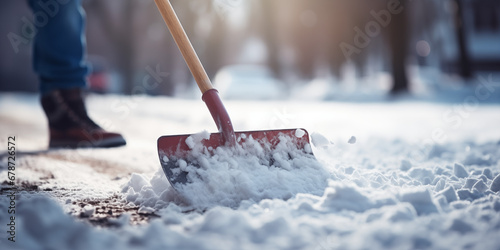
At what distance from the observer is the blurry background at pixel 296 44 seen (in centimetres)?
1120

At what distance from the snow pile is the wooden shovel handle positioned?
28 cm

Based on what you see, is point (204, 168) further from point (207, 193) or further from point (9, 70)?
point (9, 70)

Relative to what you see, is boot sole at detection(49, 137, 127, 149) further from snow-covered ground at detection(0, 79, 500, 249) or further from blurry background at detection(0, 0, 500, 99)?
blurry background at detection(0, 0, 500, 99)

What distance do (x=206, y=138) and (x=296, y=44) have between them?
→ 22.5 meters

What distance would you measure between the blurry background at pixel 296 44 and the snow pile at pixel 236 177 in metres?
8.30

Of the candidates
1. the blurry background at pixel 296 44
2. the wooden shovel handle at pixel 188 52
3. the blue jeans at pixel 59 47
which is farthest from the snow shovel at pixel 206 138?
the blurry background at pixel 296 44

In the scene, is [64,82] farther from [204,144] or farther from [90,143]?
[204,144]

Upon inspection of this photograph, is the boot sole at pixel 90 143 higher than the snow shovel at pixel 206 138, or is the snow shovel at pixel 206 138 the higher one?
the snow shovel at pixel 206 138

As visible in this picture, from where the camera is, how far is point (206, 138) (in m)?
1.47

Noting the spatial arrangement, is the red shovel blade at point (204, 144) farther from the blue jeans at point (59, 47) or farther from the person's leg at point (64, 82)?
the blue jeans at point (59, 47)

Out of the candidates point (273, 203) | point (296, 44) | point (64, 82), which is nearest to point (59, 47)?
point (64, 82)

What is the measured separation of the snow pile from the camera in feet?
4.22

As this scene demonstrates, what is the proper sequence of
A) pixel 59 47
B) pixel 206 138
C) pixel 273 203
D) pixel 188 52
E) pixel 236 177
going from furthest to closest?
pixel 59 47 < pixel 188 52 < pixel 206 138 < pixel 236 177 < pixel 273 203

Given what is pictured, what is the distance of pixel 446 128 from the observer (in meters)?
3.29
